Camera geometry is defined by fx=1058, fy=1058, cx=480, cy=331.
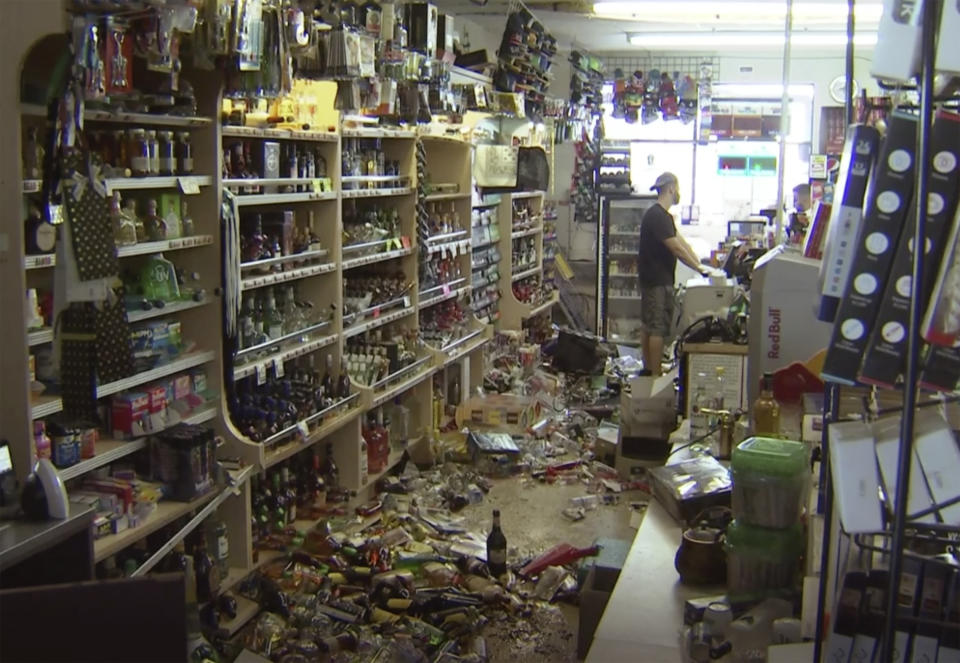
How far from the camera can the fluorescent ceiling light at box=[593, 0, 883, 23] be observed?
739 cm

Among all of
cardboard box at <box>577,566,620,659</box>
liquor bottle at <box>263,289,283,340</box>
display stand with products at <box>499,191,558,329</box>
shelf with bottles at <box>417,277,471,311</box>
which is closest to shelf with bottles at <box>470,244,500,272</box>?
display stand with products at <box>499,191,558,329</box>

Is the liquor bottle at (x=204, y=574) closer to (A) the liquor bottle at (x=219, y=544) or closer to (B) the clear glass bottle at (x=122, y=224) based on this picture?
(A) the liquor bottle at (x=219, y=544)

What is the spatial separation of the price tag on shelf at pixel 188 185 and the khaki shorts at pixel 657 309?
5350mm

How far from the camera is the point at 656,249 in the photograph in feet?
30.1

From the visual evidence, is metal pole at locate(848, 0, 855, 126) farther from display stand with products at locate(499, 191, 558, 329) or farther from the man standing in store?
display stand with products at locate(499, 191, 558, 329)

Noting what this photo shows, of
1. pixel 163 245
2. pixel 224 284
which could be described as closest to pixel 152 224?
pixel 163 245

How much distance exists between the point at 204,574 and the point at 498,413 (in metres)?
3.61

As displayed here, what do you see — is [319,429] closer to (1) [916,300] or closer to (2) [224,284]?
(2) [224,284]

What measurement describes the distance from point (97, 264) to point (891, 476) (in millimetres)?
2796

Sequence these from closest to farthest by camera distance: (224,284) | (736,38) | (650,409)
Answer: (224,284), (650,409), (736,38)

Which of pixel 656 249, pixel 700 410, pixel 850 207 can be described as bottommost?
pixel 700 410

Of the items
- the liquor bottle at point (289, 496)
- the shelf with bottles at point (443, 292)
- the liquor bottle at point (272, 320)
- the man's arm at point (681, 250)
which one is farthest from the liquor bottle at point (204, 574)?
the man's arm at point (681, 250)

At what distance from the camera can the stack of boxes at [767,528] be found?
3.07 metres

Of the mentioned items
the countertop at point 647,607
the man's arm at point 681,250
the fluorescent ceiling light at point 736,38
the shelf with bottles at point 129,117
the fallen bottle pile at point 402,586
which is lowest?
the fallen bottle pile at point 402,586
